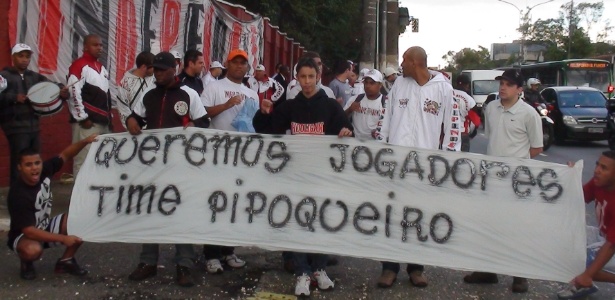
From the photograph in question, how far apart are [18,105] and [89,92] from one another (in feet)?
2.49

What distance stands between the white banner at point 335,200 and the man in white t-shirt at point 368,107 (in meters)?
1.45

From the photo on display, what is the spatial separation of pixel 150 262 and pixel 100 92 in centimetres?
288

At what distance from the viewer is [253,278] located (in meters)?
6.16

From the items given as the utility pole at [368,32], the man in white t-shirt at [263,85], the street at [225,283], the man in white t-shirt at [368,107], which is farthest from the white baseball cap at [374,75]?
the utility pole at [368,32]

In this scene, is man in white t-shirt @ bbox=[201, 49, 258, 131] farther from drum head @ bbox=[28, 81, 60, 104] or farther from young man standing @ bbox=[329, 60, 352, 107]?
young man standing @ bbox=[329, 60, 352, 107]

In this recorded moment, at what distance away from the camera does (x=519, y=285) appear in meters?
5.89

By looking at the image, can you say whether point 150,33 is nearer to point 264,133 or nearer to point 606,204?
point 264,133

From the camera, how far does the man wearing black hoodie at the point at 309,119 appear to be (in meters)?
5.72

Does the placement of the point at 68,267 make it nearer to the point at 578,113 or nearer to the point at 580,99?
the point at 578,113

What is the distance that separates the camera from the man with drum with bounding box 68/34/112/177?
7.85 metres

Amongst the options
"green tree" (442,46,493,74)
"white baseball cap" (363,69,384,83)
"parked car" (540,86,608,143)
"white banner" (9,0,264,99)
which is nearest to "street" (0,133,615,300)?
"white baseball cap" (363,69,384,83)

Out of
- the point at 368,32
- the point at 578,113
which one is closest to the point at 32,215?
the point at 368,32

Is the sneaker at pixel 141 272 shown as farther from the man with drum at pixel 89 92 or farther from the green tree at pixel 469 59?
the green tree at pixel 469 59

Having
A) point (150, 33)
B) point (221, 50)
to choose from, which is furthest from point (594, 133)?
point (150, 33)
